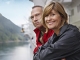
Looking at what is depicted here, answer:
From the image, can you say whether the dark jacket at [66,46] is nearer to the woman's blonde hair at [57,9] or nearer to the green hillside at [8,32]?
the woman's blonde hair at [57,9]

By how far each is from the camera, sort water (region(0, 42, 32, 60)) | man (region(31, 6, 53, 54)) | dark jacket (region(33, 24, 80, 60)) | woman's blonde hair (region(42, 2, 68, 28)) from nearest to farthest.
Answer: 1. dark jacket (region(33, 24, 80, 60))
2. woman's blonde hair (region(42, 2, 68, 28))
3. man (region(31, 6, 53, 54))
4. water (region(0, 42, 32, 60))

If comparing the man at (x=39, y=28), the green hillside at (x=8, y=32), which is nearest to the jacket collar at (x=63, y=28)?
the man at (x=39, y=28)

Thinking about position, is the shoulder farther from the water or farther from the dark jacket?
the water

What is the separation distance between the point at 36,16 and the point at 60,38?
0.40 meters

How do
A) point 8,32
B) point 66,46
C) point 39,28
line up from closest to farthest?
point 66,46
point 39,28
point 8,32

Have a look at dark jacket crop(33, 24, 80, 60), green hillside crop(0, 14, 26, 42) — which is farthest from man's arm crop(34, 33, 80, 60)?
green hillside crop(0, 14, 26, 42)

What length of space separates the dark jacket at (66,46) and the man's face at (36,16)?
1.06 feet

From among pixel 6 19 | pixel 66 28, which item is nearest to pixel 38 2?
pixel 66 28

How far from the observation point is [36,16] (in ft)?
4.83

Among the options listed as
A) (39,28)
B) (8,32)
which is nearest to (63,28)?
(39,28)

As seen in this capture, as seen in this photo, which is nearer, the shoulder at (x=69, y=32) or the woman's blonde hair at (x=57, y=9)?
the shoulder at (x=69, y=32)

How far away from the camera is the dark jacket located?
109 cm

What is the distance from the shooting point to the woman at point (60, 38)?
109 cm

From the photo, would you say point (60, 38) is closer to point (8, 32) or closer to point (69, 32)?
point (69, 32)
